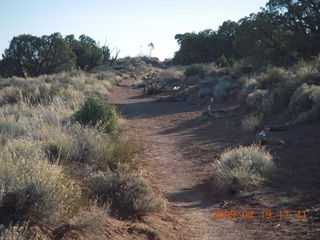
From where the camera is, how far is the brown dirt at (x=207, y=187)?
481cm

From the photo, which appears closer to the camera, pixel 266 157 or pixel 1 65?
pixel 266 157

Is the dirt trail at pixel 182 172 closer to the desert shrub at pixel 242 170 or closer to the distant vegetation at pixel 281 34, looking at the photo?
the desert shrub at pixel 242 170

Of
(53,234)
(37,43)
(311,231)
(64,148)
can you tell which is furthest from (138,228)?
(37,43)

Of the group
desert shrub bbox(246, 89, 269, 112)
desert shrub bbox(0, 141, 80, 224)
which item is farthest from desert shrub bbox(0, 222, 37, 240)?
desert shrub bbox(246, 89, 269, 112)

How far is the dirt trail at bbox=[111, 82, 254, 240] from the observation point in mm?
5012

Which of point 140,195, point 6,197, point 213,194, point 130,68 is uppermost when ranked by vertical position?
point 130,68

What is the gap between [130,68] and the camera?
68562mm

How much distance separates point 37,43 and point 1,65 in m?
5.92

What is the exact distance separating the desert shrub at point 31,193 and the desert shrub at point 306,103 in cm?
800

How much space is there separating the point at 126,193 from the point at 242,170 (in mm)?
2519

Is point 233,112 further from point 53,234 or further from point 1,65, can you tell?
point 1,65
